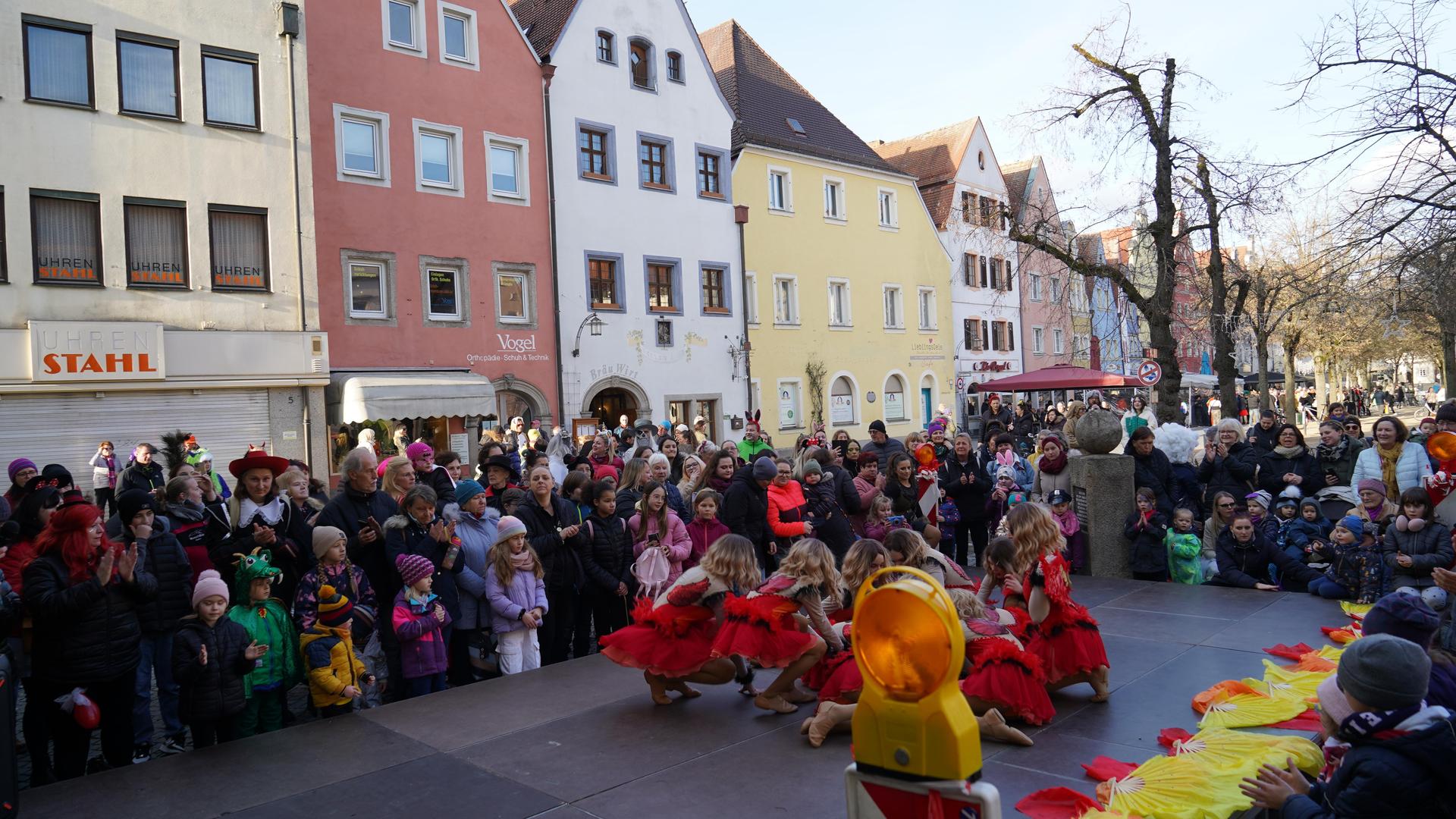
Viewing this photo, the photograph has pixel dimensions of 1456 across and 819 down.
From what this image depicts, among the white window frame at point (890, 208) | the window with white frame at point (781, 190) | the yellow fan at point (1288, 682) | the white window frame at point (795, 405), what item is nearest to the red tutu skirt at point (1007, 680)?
the yellow fan at point (1288, 682)

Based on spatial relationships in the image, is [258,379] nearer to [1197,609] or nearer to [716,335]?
[716,335]

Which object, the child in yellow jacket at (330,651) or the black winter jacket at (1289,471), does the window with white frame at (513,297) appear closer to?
the black winter jacket at (1289,471)

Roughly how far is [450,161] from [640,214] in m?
5.80

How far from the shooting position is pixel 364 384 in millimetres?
20750

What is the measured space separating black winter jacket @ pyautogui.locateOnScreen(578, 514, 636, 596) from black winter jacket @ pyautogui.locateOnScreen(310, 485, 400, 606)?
1567 mm

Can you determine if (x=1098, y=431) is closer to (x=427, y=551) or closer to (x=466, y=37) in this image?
(x=427, y=551)

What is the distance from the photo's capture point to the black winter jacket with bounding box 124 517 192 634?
6.31 meters

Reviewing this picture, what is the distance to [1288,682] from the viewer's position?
6.20 metres

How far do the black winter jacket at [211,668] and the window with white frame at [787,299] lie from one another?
2769 centimetres

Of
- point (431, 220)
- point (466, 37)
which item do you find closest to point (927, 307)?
point (466, 37)

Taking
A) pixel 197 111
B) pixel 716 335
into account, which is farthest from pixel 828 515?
pixel 716 335

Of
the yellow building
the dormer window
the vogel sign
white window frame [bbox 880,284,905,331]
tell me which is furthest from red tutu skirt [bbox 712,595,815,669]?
white window frame [bbox 880,284,905,331]

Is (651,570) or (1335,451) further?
(1335,451)

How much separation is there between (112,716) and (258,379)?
598 inches
